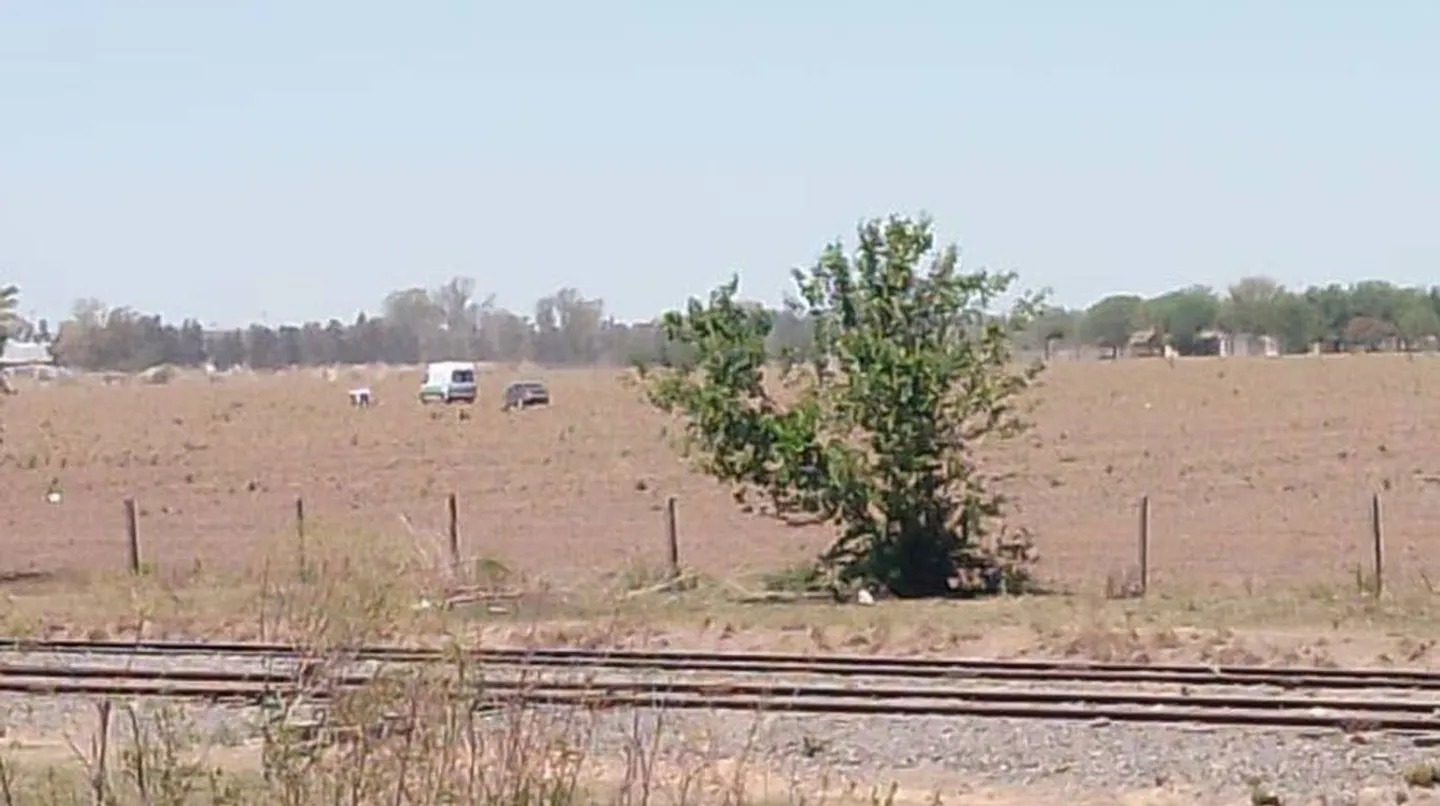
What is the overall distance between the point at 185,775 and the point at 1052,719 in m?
14.0

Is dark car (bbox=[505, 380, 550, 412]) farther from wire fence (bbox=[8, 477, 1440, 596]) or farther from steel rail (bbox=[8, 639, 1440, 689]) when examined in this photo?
steel rail (bbox=[8, 639, 1440, 689])

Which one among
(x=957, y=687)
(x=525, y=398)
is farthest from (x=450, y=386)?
(x=957, y=687)

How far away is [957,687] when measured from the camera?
78.1 ft

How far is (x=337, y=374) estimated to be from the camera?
194750 millimetres

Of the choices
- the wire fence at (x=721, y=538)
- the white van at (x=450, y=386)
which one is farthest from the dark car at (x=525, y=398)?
the wire fence at (x=721, y=538)

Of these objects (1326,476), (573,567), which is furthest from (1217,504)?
(573,567)

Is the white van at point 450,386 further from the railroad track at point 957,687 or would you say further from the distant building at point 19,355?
the railroad track at point 957,687

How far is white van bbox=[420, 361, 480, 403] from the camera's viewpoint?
121m

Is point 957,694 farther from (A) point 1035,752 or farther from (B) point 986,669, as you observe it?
(A) point 1035,752

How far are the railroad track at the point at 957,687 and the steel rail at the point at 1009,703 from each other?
2 cm

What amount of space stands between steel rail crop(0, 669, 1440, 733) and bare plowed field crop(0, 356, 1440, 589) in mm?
3107

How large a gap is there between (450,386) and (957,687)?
9909 cm

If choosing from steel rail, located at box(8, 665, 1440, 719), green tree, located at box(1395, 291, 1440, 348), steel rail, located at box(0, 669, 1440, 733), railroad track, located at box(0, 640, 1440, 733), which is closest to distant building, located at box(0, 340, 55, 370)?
railroad track, located at box(0, 640, 1440, 733)

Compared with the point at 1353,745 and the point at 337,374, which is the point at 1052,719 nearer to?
the point at 1353,745
